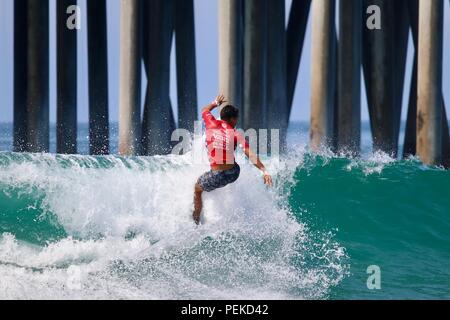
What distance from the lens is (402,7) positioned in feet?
61.3

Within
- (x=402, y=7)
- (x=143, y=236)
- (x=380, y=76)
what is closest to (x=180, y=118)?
(x=380, y=76)

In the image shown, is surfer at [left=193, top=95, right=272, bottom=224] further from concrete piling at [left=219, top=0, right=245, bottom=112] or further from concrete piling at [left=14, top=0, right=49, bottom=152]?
concrete piling at [left=14, top=0, right=49, bottom=152]

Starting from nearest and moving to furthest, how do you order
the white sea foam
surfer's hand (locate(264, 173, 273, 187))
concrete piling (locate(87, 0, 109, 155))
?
the white sea foam < surfer's hand (locate(264, 173, 273, 187)) < concrete piling (locate(87, 0, 109, 155))

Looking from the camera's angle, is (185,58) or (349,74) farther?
(185,58)

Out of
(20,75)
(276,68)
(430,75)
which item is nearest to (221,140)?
(430,75)

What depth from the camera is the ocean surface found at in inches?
368

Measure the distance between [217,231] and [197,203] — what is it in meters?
0.41

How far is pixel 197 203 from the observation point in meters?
10.5

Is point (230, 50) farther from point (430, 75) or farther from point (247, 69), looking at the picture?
point (430, 75)

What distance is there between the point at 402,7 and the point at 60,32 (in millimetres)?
6744

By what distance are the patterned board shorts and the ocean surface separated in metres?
0.58

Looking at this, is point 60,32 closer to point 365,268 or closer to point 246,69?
point 246,69
